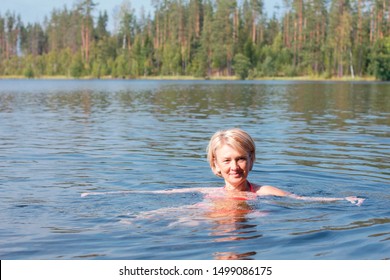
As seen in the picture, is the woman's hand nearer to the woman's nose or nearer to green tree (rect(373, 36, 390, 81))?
the woman's nose

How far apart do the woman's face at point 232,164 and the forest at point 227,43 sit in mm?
88367

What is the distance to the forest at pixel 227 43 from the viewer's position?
104875 millimetres

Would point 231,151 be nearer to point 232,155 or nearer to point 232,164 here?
point 232,155

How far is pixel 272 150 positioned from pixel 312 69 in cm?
9662

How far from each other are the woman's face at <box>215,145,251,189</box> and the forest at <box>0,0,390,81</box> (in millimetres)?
88367

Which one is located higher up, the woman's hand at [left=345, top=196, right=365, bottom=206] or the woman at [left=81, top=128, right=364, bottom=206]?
the woman at [left=81, top=128, right=364, bottom=206]

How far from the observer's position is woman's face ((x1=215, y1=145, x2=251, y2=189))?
25.1 ft

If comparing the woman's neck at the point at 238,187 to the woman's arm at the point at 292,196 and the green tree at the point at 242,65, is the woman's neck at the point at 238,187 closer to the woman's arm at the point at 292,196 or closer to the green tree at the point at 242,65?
the woman's arm at the point at 292,196

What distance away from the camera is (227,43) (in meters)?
120

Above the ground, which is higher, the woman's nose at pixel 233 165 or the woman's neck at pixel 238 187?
the woman's nose at pixel 233 165

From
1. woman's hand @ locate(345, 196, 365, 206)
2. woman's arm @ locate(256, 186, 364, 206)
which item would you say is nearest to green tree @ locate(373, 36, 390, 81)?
woman's arm @ locate(256, 186, 364, 206)

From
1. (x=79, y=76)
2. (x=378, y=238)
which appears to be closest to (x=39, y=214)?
(x=378, y=238)

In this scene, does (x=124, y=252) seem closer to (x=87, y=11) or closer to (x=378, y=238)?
(x=378, y=238)

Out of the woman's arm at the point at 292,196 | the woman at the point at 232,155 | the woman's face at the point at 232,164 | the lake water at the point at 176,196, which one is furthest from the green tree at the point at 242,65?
the woman's face at the point at 232,164
